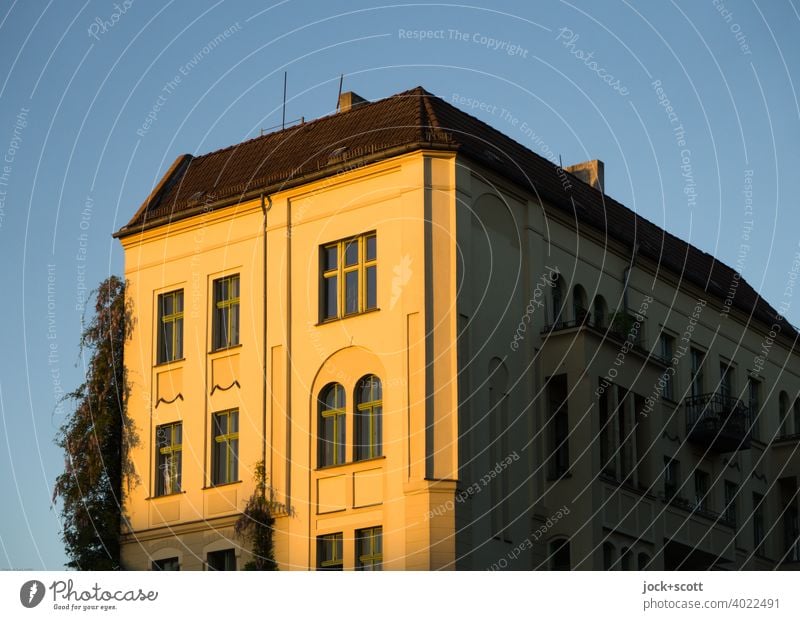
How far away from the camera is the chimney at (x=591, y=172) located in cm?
5378

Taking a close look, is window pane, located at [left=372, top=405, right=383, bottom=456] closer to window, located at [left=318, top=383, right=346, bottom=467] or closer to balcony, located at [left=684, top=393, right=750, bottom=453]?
window, located at [left=318, top=383, right=346, bottom=467]

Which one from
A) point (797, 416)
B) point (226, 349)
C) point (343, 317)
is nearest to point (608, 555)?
point (343, 317)

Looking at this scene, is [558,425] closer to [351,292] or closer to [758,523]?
[351,292]

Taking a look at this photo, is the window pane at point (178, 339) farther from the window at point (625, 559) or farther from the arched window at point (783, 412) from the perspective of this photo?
the arched window at point (783, 412)

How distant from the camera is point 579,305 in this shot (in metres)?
45.6

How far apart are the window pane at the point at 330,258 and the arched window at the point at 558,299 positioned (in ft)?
19.5

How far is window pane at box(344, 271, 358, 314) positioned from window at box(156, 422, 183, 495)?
20.5ft

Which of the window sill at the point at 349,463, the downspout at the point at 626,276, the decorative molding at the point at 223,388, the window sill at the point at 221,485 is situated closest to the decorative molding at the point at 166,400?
the decorative molding at the point at 223,388

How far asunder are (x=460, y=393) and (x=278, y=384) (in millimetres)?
5393

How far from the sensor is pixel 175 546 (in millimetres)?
43812

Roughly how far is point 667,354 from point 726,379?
422 centimetres

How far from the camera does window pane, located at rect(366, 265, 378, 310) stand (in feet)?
136

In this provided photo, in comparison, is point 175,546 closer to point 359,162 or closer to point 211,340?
point 211,340

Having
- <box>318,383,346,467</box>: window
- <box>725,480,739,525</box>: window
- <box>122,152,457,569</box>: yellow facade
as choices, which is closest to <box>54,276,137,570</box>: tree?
<box>122,152,457,569</box>: yellow facade
